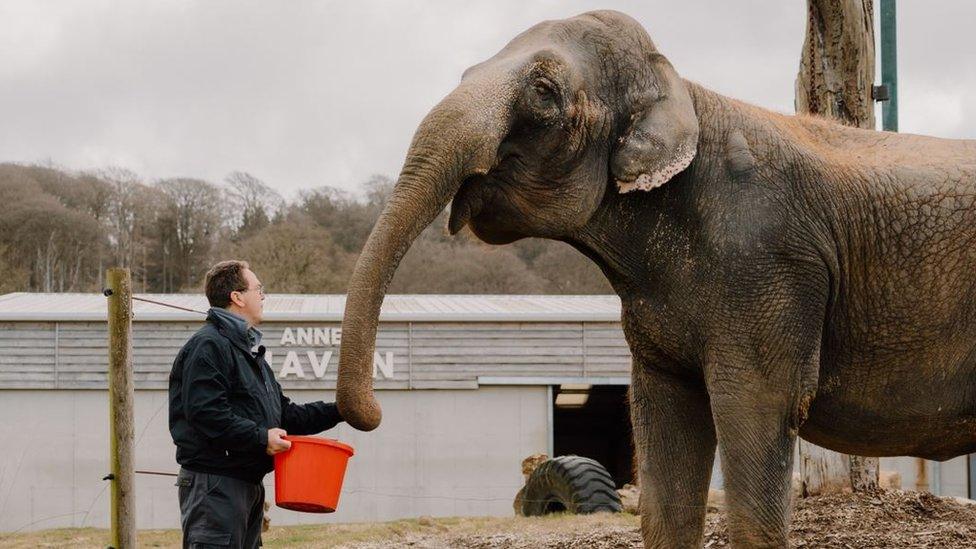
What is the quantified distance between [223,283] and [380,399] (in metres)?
20.1

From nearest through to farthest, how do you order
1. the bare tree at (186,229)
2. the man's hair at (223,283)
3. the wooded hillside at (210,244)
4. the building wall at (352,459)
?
1. the man's hair at (223,283)
2. the building wall at (352,459)
3. the wooded hillside at (210,244)
4. the bare tree at (186,229)

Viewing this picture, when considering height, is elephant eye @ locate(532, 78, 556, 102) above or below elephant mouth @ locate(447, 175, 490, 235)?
above

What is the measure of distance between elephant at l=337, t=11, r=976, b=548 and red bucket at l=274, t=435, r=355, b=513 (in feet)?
3.35

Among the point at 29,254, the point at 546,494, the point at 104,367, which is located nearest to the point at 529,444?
the point at 104,367

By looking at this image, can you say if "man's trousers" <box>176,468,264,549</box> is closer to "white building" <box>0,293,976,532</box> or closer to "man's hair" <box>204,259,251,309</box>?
"man's hair" <box>204,259,251,309</box>

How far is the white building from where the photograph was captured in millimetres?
24391

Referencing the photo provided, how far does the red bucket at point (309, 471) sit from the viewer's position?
5109 millimetres

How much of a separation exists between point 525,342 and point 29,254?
116ft

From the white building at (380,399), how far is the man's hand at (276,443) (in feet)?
62.8

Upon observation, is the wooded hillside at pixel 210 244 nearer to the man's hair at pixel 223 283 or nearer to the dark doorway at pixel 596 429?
the dark doorway at pixel 596 429

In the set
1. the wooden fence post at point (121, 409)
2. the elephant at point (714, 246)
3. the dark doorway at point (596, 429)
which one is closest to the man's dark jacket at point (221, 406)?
the elephant at point (714, 246)

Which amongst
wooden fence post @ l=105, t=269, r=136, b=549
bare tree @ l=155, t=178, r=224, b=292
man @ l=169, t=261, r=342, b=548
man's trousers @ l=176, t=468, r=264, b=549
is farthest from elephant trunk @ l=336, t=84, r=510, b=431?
bare tree @ l=155, t=178, r=224, b=292

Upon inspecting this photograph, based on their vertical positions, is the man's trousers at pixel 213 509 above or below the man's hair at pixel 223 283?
below

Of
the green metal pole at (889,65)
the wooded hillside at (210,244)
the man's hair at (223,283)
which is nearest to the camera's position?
the man's hair at (223,283)
